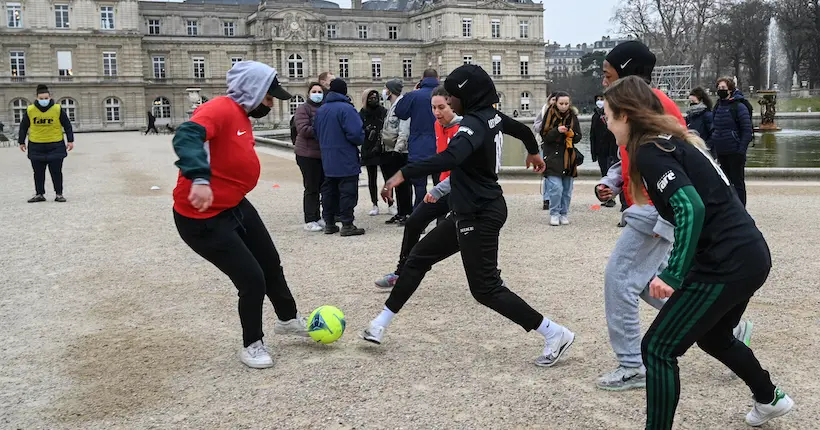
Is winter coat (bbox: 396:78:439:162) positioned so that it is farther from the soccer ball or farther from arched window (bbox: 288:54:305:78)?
arched window (bbox: 288:54:305:78)

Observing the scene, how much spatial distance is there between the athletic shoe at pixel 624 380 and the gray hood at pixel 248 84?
2.68 metres

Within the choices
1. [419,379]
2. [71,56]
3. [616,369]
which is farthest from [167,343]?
[71,56]

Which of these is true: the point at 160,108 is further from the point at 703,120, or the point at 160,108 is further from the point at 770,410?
the point at 770,410

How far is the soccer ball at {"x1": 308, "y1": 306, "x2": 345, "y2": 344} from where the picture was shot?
5309 millimetres

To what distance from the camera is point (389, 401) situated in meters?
4.36

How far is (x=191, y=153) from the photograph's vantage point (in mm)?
4438

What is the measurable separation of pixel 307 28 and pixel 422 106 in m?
67.6

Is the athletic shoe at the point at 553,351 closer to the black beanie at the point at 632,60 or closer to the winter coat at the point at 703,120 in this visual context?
the black beanie at the point at 632,60

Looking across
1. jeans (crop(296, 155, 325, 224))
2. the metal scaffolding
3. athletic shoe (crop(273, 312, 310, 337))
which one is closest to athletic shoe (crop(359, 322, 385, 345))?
athletic shoe (crop(273, 312, 310, 337))

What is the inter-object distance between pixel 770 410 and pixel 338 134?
6.92 metres

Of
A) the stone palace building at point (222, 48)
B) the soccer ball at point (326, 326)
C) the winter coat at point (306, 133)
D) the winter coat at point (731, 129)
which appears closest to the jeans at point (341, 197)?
the winter coat at point (306, 133)

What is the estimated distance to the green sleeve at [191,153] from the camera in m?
4.42

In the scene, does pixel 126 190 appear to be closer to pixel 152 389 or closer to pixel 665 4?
pixel 152 389

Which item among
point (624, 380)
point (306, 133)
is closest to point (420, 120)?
point (306, 133)
